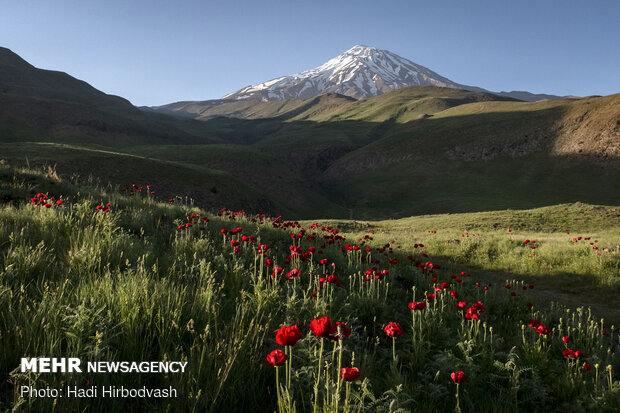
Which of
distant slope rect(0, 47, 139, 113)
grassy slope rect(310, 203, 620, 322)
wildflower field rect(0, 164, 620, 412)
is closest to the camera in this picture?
wildflower field rect(0, 164, 620, 412)

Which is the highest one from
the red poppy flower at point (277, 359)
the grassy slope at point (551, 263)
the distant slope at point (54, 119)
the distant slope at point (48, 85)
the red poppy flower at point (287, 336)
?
the distant slope at point (48, 85)

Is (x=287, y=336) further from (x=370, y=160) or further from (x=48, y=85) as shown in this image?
(x=48, y=85)

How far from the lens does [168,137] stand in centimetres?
8269

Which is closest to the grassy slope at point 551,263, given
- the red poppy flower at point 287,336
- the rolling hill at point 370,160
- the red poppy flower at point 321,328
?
the red poppy flower at point 321,328

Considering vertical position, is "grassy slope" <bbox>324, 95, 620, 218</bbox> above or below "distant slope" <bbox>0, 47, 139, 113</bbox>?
below

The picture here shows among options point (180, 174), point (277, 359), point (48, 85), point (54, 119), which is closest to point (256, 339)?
point (277, 359)

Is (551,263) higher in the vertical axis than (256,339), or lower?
lower

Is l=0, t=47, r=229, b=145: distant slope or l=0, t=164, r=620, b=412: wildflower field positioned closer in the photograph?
l=0, t=164, r=620, b=412: wildflower field

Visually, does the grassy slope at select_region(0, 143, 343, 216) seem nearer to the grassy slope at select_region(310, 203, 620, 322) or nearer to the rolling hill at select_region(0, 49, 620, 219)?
the rolling hill at select_region(0, 49, 620, 219)

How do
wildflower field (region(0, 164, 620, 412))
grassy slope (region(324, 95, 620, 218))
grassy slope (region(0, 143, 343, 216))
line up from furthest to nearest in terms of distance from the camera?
grassy slope (region(324, 95, 620, 218)), grassy slope (region(0, 143, 343, 216)), wildflower field (region(0, 164, 620, 412))

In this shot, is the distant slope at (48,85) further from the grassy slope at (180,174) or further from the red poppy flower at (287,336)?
the red poppy flower at (287,336)

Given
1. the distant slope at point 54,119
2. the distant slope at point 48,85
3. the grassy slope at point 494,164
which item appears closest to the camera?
the grassy slope at point 494,164

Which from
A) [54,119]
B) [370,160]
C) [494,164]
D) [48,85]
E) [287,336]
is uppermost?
[48,85]

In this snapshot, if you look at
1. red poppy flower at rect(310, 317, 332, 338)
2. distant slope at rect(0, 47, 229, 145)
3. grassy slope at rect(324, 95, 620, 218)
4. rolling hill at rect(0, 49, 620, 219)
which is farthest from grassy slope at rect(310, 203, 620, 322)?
distant slope at rect(0, 47, 229, 145)
